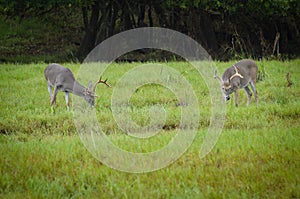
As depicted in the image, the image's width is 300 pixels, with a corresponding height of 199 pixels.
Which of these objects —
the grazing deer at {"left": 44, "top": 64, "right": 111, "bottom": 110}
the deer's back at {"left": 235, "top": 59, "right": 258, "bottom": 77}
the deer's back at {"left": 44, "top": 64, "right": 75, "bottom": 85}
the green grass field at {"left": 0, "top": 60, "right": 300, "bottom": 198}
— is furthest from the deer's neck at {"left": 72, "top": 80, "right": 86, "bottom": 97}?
the deer's back at {"left": 235, "top": 59, "right": 258, "bottom": 77}

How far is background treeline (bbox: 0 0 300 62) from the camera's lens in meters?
21.3

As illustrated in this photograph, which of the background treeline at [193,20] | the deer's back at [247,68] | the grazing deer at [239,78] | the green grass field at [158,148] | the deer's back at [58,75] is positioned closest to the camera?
the green grass field at [158,148]

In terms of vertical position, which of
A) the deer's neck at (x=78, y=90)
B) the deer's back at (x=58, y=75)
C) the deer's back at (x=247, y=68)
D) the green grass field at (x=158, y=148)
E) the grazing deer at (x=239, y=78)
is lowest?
the green grass field at (x=158, y=148)

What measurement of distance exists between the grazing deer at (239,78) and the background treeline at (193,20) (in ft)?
26.7

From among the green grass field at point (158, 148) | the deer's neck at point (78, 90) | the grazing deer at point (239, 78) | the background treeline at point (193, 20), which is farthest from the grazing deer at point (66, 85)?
the background treeline at point (193, 20)

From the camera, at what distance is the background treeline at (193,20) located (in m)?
21.3

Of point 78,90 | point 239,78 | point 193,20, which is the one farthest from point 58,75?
point 193,20

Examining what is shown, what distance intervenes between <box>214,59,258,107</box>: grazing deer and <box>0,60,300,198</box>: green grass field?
1.29 feet

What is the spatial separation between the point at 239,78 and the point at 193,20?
1220cm

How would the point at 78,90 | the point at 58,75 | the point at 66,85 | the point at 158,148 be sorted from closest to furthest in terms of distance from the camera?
the point at 158,148 < the point at 78,90 < the point at 66,85 < the point at 58,75

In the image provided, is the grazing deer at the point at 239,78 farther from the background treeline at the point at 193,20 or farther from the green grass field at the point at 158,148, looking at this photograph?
the background treeline at the point at 193,20

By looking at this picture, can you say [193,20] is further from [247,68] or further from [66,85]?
[66,85]

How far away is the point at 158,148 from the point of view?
26.0ft

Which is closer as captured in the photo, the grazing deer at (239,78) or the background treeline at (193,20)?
the grazing deer at (239,78)
